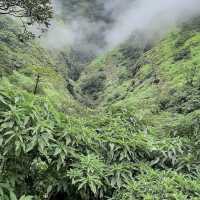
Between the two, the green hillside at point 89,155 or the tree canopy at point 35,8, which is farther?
the tree canopy at point 35,8

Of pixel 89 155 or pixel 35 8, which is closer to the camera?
pixel 89 155

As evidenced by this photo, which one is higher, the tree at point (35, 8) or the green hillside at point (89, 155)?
the tree at point (35, 8)

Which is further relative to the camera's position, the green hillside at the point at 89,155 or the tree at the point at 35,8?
the tree at the point at 35,8

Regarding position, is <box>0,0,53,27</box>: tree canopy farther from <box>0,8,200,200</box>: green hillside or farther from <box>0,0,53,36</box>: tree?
<box>0,8,200,200</box>: green hillside

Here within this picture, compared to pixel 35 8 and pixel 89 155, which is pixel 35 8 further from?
pixel 89 155

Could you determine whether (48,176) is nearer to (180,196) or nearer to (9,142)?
(9,142)

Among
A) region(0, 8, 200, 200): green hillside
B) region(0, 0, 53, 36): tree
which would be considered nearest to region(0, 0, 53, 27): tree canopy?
region(0, 0, 53, 36): tree

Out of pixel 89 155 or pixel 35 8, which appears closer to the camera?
pixel 89 155

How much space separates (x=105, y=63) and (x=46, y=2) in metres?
129

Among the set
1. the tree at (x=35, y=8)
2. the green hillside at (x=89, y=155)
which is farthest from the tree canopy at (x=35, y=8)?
the green hillside at (x=89, y=155)

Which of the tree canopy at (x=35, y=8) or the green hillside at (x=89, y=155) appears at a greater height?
the tree canopy at (x=35, y=8)

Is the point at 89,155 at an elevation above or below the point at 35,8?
below

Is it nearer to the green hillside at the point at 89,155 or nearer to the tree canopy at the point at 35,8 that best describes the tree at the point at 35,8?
the tree canopy at the point at 35,8

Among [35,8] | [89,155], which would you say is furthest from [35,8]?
[89,155]
